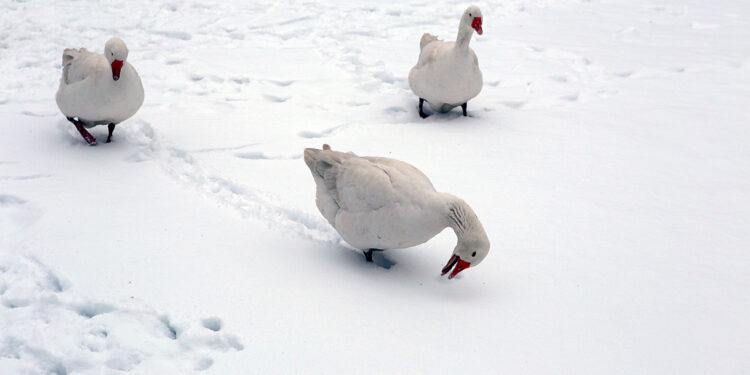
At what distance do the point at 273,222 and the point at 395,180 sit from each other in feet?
3.41

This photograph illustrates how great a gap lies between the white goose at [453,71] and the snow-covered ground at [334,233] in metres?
0.32

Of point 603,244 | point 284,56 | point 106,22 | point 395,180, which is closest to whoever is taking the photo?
point 395,180

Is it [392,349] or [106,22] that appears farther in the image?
[106,22]

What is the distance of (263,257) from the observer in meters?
3.96

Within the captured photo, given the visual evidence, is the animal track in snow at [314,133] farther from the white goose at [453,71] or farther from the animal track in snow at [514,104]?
the animal track in snow at [514,104]

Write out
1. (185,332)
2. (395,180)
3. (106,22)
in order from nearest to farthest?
(185,332) → (395,180) → (106,22)

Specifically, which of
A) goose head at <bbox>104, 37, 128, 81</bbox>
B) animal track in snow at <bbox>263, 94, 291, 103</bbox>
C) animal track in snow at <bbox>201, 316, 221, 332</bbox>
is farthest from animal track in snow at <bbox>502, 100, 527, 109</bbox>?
animal track in snow at <bbox>201, 316, 221, 332</bbox>

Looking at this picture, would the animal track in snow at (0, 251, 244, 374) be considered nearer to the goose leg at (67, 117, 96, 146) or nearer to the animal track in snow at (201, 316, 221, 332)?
the animal track in snow at (201, 316, 221, 332)

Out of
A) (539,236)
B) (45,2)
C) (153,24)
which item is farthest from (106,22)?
(539,236)

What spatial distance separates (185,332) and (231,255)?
82 cm

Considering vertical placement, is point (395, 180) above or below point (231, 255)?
above

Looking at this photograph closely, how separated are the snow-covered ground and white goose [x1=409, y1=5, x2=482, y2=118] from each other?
32 centimetres

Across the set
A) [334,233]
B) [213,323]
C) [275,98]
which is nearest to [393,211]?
[334,233]

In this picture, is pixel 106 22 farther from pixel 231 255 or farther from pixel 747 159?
pixel 747 159
